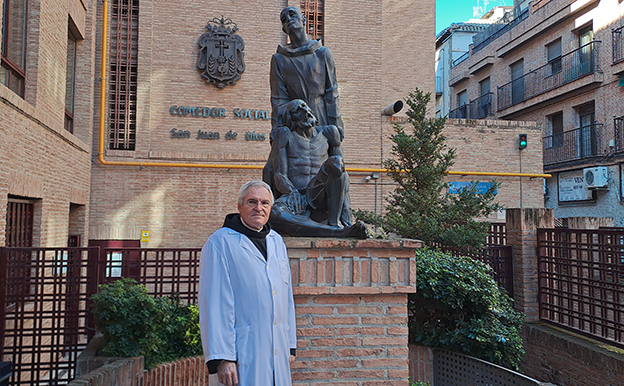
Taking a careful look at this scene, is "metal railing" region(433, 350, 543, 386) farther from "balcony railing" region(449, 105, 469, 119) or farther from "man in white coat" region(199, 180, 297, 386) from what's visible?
"balcony railing" region(449, 105, 469, 119)

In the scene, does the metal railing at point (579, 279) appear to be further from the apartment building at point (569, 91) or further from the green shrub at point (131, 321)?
the apartment building at point (569, 91)

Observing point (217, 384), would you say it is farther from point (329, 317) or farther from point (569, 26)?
point (569, 26)

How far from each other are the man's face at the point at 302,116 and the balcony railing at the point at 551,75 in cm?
1758

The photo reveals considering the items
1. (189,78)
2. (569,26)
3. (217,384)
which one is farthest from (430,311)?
(569,26)

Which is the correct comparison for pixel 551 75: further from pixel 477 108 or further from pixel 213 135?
pixel 213 135

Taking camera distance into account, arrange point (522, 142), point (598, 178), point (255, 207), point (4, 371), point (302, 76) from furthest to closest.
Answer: point (598, 178) < point (522, 142) < point (4, 371) < point (302, 76) < point (255, 207)

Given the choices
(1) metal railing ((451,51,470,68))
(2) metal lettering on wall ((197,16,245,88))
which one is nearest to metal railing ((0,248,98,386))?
(2) metal lettering on wall ((197,16,245,88))

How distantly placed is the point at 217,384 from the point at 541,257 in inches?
287

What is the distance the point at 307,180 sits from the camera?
4.64 metres

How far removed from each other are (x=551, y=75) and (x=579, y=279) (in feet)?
51.2

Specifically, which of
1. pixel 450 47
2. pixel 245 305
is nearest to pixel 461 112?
pixel 450 47

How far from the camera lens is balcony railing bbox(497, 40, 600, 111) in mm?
18842

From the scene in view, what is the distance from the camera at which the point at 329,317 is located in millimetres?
3826

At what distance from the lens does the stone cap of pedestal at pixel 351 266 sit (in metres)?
3.74
